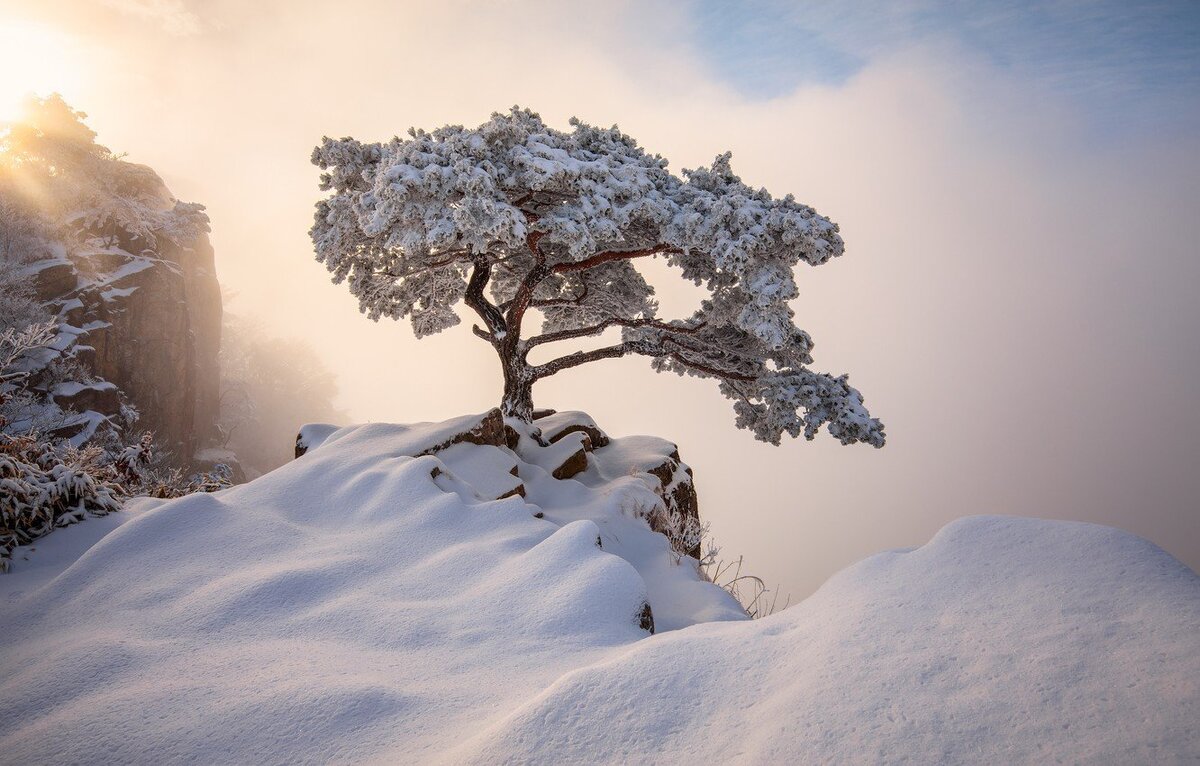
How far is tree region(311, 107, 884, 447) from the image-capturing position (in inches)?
324

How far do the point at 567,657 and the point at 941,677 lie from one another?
5.52 feet

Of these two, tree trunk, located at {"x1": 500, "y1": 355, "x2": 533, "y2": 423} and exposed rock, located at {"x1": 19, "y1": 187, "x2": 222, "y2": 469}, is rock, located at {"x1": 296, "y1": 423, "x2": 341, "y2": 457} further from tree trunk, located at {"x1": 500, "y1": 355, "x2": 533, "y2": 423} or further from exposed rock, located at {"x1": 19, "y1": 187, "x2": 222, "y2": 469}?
exposed rock, located at {"x1": 19, "y1": 187, "x2": 222, "y2": 469}

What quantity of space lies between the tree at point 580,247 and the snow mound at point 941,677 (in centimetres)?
673

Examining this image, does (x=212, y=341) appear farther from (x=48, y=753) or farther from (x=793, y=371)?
(x=48, y=753)

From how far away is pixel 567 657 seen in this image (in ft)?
9.35

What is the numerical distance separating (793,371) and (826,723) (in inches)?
375

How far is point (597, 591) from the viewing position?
11.4 ft

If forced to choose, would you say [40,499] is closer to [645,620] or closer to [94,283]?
[645,620]

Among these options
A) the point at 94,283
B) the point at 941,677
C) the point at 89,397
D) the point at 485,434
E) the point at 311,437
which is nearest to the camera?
the point at 941,677

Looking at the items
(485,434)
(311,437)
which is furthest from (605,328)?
(311,437)

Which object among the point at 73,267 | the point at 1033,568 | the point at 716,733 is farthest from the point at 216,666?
the point at 73,267

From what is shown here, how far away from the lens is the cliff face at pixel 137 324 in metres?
19.5

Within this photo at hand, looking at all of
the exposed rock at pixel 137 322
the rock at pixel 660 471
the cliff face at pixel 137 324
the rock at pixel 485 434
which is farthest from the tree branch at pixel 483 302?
the exposed rock at pixel 137 322

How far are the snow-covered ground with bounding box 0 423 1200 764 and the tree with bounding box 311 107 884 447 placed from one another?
5358 mm
